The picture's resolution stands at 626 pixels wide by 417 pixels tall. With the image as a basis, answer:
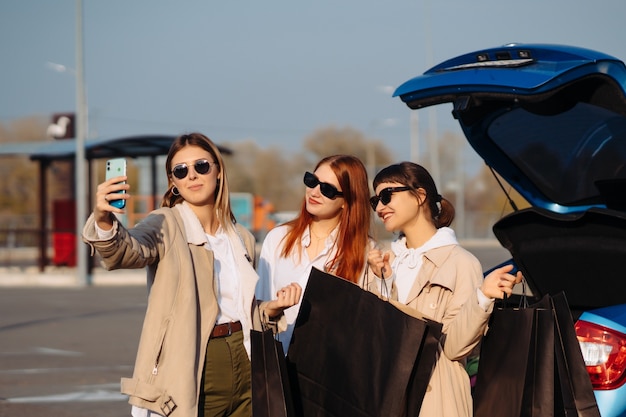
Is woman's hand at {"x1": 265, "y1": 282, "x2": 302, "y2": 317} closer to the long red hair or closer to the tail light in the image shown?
the long red hair

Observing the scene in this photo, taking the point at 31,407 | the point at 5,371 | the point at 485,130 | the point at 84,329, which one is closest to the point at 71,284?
the point at 84,329

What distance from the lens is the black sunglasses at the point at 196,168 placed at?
175 inches

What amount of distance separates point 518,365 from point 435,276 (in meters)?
0.56

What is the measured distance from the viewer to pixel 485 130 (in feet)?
18.7

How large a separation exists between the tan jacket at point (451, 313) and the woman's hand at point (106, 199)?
3.83 feet

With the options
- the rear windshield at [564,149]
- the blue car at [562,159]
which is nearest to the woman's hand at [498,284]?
the blue car at [562,159]

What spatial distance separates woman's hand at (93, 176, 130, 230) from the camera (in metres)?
3.72

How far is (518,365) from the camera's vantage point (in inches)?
149

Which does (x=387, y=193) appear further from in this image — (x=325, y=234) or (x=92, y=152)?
(x=92, y=152)

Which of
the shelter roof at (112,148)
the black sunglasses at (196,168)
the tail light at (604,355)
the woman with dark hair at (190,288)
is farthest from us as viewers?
the shelter roof at (112,148)

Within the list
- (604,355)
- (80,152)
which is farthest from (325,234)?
(80,152)

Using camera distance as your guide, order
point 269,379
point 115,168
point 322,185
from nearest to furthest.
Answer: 1. point 115,168
2. point 269,379
3. point 322,185

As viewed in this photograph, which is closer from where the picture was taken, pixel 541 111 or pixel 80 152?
pixel 541 111

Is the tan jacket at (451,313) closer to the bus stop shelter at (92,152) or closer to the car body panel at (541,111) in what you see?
the car body panel at (541,111)
